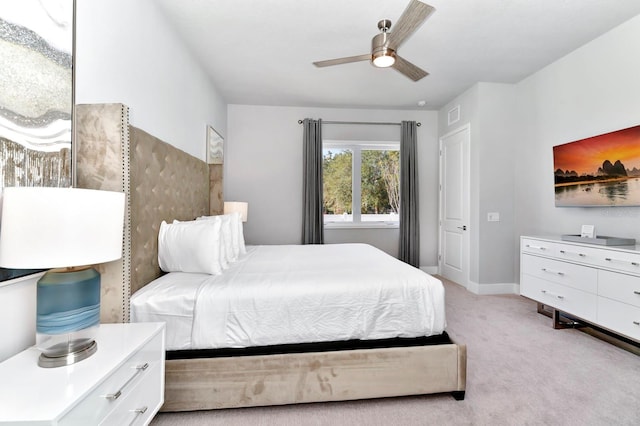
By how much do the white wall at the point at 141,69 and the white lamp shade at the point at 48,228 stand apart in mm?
894

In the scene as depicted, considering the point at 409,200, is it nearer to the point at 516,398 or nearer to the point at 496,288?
the point at 496,288

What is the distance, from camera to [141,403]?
3.90 ft

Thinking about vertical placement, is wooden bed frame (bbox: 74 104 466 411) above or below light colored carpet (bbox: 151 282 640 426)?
above

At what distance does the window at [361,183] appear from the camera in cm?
483

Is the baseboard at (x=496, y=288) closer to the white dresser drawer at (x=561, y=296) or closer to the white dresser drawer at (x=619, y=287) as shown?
the white dresser drawer at (x=561, y=296)

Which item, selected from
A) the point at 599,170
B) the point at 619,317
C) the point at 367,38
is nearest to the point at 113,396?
the point at 367,38

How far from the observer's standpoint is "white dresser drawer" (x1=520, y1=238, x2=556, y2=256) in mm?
2807

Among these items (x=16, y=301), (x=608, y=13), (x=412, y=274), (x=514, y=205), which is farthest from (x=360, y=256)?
(x=608, y=13)

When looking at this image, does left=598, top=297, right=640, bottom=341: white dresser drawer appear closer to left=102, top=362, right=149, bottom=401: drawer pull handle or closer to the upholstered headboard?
left=102, top=362, right=149, bottom=401: drawer pull handle

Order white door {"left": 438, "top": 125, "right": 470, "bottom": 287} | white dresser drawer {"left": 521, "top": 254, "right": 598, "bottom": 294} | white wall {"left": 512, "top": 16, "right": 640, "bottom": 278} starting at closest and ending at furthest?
white dresser drawer {"left": 521, "top": 254, "right": 598, "bottom": 294}
white wall {"left": 512, "top": 16, "right": 640, "bottom": 278}
white door {"left": 438, "top": 125, "right": 470, "bottom": 287}

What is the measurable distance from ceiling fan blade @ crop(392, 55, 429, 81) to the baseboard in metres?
2.87

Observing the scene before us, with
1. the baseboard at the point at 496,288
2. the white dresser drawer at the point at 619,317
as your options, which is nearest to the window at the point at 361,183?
the baseboard at the point at 496,288

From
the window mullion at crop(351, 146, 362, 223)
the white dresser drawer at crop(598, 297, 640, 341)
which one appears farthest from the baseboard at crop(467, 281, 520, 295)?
the window mullion at crop(351, 146, 362, 223)

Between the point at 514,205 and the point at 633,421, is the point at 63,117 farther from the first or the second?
the point at 514,205
